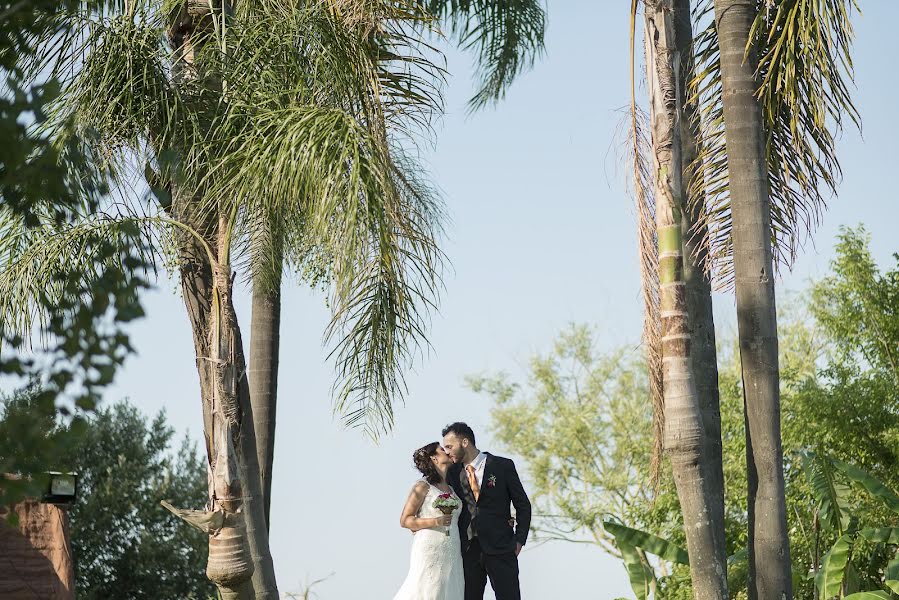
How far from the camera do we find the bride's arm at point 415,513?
336 inches

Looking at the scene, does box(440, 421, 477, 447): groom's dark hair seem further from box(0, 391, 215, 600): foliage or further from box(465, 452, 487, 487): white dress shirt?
box(0, 391, 215, 600): foliage

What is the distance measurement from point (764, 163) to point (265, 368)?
16.3ft

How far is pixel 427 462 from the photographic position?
27.9ft

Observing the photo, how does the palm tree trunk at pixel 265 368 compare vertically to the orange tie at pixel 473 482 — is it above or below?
above

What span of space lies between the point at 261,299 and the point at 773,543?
17.4 ft

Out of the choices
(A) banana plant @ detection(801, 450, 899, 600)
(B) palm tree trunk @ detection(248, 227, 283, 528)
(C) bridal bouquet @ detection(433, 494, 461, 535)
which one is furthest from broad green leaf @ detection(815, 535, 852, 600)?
(B) palm tree trunk @ detection(248, 227, 283, 528)

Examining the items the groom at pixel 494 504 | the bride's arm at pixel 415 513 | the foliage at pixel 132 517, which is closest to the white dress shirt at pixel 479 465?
the groom at pixel 494 504

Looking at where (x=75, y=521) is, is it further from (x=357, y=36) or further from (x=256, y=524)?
(x=357, y=36)

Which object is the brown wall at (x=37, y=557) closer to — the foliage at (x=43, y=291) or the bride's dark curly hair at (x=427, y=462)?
the bride's dark curly hair at (x=427, y=462)

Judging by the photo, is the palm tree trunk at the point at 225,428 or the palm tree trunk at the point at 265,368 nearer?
the palm tree trunk at the point at 225,428

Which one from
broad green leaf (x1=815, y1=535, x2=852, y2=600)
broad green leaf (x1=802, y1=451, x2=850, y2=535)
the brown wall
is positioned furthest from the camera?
broad green leaf (x1=802, y1=451, x2=850, y2=535)

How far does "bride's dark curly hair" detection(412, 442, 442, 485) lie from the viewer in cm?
849

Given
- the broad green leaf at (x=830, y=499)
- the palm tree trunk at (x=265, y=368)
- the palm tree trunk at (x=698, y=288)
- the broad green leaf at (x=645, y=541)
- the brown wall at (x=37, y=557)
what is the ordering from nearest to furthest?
the palm tree trunk at (x=698, y=288), the brown wall at (x=37, y=557), the broad green leaf at (x=645, y=541), the broad green leaf at (x=830, y=499), the palm tree trunk at (x=265, y=368)

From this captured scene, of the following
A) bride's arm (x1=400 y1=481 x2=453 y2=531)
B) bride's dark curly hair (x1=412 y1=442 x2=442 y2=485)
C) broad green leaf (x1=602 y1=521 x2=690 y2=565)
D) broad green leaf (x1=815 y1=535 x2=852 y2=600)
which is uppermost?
bride's dark curly hair (x1=412 y1=442 x2=442 y2=485)
